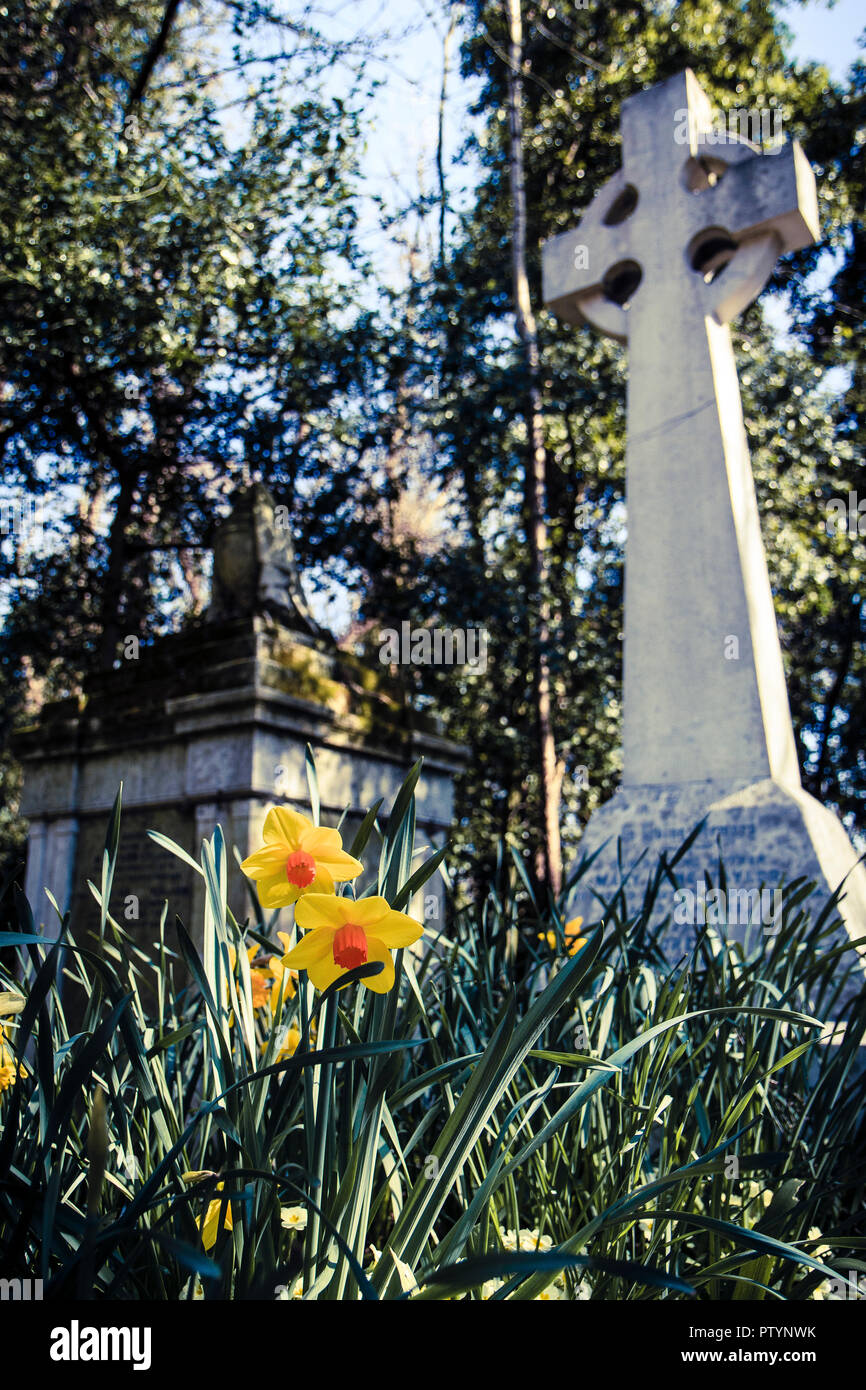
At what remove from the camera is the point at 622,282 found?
4816mm

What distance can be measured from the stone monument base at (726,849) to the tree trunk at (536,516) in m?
4.47

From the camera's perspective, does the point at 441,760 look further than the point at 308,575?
No

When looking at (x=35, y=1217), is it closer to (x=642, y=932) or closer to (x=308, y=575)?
(x=642, y=932)

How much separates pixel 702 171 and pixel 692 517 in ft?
6.43

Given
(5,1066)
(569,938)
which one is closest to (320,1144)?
(5,1066)

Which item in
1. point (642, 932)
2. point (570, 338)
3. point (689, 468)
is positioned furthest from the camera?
point (570, 338)

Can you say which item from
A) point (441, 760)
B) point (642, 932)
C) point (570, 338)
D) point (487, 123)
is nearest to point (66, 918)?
point (642, 932)

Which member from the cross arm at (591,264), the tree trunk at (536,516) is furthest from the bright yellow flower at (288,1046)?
the tree trunk at (536,516)

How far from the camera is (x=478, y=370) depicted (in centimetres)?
927

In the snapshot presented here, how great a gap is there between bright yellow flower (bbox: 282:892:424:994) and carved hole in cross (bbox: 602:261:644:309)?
14.5 ft

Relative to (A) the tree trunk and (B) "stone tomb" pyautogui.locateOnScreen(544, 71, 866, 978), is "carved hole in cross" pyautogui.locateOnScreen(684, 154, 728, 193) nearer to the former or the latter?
(B) "stone tomb" pyautogui.locateOnScreen(544, 71, 866, 978)

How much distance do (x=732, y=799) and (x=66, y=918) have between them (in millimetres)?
2899

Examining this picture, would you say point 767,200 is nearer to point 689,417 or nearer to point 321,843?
point 689,417

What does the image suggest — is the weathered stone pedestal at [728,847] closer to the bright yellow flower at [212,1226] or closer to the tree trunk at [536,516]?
the bright yellow flower at [212,1226]
